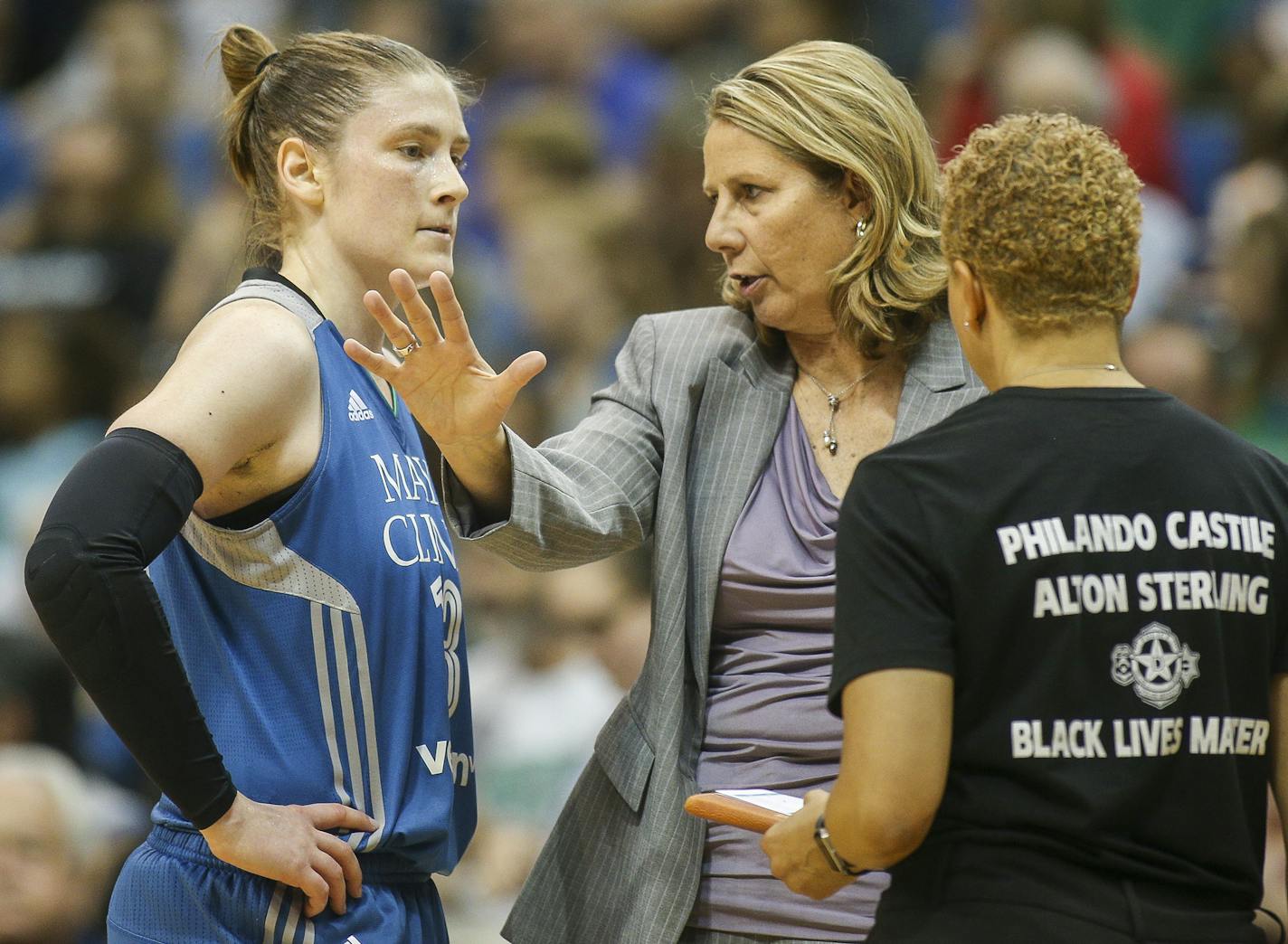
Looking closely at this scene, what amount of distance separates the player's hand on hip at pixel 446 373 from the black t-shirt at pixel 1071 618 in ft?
1.96

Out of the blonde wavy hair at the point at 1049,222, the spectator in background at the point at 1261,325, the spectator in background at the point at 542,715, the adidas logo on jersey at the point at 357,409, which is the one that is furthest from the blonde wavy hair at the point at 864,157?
the spectator in background at the point at 1261,325

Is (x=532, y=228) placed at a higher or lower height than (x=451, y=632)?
higher

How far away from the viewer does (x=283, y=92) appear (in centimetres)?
240

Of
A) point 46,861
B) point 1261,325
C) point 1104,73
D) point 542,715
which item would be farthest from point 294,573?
point 1104,73

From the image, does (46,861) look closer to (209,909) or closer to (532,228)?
(209,909)

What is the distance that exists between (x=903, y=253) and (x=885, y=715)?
100 cm

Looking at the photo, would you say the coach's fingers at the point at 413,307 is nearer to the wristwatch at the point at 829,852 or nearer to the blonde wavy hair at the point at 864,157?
the blonde wavy hair at the point at 864,157

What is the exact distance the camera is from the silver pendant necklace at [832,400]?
96.3 inches

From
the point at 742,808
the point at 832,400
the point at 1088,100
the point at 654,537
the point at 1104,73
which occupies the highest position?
the point at 1104,73

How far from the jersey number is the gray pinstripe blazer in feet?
0.37

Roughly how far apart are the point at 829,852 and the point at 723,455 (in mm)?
795

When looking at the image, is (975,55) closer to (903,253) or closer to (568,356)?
(568,356)

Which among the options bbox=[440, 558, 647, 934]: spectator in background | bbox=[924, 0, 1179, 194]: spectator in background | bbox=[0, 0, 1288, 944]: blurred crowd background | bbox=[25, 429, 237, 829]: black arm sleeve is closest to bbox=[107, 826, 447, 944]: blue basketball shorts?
bbox=[25, 429, 237, 829]: black arm sleeve

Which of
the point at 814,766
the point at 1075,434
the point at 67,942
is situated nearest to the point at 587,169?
the point at 67,942
